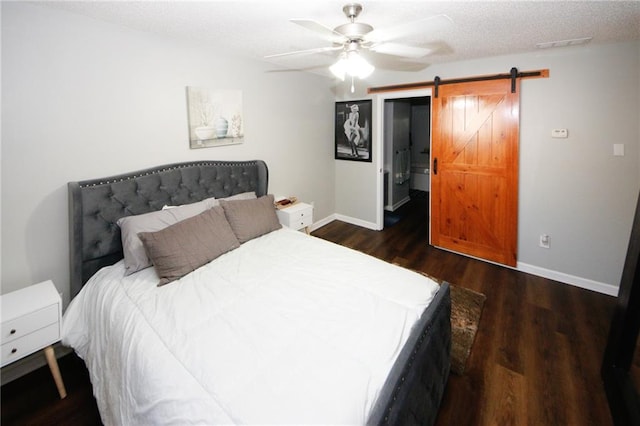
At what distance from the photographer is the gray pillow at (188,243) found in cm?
206

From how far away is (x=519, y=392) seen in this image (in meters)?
1.90

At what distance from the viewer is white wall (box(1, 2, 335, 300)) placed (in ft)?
6.26

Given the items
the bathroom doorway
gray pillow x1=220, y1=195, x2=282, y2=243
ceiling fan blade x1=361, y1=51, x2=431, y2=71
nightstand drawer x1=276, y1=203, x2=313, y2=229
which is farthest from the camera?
the bathroom doorway

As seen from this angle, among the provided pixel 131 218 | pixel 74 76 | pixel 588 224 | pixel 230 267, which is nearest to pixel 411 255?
pixel 588 224

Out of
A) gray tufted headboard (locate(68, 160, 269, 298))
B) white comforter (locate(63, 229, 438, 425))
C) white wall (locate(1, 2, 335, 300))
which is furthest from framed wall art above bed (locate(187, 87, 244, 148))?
white comforter (locate(63, 229, 438, 425))

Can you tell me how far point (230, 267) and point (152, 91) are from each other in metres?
1.62

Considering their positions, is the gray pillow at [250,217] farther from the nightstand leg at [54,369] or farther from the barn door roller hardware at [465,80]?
the barn door roller hardware at [465,80]

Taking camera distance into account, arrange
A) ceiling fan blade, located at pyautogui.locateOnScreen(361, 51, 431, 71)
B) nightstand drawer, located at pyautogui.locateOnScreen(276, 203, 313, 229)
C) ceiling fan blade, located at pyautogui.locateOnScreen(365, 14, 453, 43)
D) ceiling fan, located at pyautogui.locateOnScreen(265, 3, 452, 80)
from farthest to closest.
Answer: nightstand drawer, located at pyautogui.locateOnScreen(276, 203, 313, 229) < ceiling fan blade, located at pyautogui.locateOnScreen(361, 51, 431, 71) < ceiling fan, located at pyautogui.locateOnScreen(265, 3, 452, 80) < ceiling fan blade, located at pyautogui.locateOnScreen(365, 14, 453, 43)

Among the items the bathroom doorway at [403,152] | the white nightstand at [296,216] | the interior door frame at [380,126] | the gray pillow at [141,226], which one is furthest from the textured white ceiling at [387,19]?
the bathroom doorway at [403,152]

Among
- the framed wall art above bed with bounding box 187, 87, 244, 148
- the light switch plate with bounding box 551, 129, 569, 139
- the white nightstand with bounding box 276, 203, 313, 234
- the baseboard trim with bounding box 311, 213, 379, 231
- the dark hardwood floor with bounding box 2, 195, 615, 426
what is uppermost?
the framed wall art above bed with bounding box 187, 87, 244, 148

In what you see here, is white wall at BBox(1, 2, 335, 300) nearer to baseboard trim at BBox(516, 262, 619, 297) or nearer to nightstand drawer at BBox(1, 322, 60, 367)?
nightstand drawer at BBox(1, 322, 60, 367)

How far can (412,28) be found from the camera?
5.45 feet

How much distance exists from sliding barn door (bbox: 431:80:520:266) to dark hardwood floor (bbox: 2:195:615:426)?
2.06ft

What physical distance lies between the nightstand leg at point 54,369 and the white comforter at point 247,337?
140 mm
